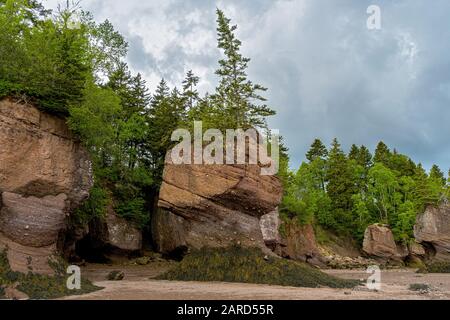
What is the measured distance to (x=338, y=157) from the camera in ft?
252

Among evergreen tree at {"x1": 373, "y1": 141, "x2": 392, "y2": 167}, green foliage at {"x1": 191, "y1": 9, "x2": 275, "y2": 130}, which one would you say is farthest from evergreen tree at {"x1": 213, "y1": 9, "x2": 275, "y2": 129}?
evergreen tree at {"x1": 373, "y1": 141, "x2": 392, "y2": 167}

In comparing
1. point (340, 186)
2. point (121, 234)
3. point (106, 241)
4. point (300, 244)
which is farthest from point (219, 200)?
point (340, 186)

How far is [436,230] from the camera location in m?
52.2

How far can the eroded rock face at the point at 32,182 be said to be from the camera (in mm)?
22359

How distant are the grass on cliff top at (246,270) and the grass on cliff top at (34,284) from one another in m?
8.01

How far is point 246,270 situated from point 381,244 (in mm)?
41040

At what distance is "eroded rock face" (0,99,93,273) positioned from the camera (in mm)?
22359

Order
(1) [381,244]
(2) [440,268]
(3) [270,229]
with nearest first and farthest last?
1. (2) [440,268]
2. (3) [270,229]
3. (1) [381,244]

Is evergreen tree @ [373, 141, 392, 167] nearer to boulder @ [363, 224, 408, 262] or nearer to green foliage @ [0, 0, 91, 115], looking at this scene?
boulder @ [363, 224, 408, 262]

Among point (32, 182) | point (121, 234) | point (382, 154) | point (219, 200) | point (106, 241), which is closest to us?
point (32, 182)

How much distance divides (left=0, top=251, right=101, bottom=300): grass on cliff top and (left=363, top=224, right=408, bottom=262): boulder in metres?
49.5

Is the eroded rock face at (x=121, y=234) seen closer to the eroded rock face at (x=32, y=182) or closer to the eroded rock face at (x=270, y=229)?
the eroded rock face at (x=270, y=229)

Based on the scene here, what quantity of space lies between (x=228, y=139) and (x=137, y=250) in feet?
70.5

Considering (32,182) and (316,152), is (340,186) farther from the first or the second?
(32,182)
